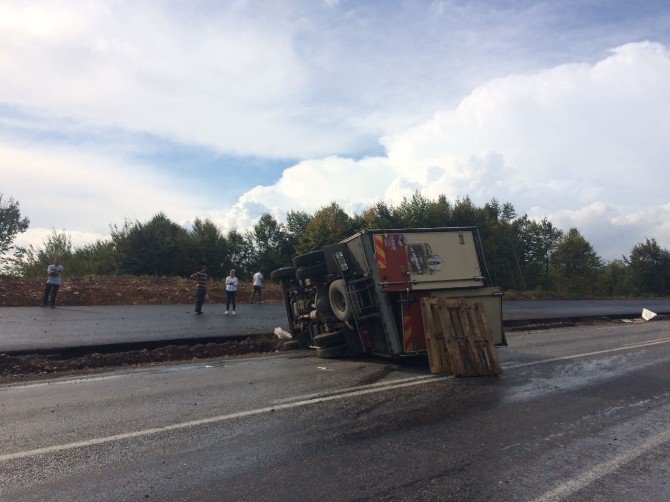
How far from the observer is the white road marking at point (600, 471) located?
12.2ft

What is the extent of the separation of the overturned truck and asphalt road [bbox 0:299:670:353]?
4.62m

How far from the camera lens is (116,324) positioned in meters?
14.5

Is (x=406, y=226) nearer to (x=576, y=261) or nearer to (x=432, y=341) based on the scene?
(x=576, y=261)

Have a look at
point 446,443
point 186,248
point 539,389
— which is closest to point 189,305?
point 539,389

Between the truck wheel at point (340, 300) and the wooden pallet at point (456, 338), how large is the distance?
128cm

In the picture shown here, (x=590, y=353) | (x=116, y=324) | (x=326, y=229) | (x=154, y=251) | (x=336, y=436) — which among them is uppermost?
(x=326, y=229)

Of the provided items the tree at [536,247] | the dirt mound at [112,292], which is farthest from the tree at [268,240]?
the dirt mound at [112,292]

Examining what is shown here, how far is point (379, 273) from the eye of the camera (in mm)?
8383

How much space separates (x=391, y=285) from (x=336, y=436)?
3761 millimetres

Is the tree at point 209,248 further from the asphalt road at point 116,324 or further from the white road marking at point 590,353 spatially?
the white road marking at point 590,353

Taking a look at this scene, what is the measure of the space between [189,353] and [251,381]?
161 inches

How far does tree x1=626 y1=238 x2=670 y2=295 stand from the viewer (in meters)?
60.2

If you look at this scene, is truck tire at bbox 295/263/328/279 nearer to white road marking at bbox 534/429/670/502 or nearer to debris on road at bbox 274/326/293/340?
debris on road at bbox 274/326/293/340

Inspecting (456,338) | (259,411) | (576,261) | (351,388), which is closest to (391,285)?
(456,338)
